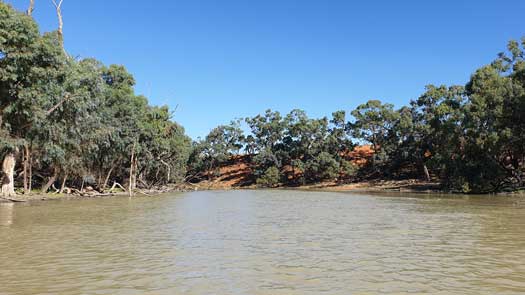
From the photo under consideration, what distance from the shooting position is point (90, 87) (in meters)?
34.4

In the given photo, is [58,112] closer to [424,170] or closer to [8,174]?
[8,174]

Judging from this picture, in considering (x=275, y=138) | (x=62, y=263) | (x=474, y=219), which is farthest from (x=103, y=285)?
(x=275, y=138)

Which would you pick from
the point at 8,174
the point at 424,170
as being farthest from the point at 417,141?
the point at 8,174

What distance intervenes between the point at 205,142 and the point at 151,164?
3025 cm

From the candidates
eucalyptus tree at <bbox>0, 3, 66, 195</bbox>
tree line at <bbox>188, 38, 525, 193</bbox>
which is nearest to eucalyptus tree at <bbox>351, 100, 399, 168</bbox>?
tree line at <bbox>188, 38, 525, 193</bbox>

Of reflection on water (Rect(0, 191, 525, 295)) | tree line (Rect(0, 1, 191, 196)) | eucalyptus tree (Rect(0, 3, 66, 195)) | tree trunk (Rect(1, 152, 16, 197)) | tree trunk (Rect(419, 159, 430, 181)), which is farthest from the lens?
tree trunk (Rect(419, 159, 430, 181))

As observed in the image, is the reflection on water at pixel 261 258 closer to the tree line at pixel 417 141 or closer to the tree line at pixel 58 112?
the tree line at pixel 58 112

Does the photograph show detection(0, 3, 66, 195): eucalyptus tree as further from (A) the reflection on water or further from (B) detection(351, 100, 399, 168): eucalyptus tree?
(B) detection(351, 100, 399, 168): eucalyptus tree

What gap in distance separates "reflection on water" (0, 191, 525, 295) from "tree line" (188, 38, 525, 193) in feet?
87.9

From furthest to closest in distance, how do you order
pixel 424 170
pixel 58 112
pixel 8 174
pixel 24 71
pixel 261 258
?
pixel 424 170 < pixel 58 112 < pixel 8 174 < pixel 24 71 < pixel 261 258

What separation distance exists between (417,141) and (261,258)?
196ft

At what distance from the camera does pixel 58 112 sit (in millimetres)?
32812

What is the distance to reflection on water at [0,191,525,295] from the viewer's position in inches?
309

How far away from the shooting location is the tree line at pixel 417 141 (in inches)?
1628
